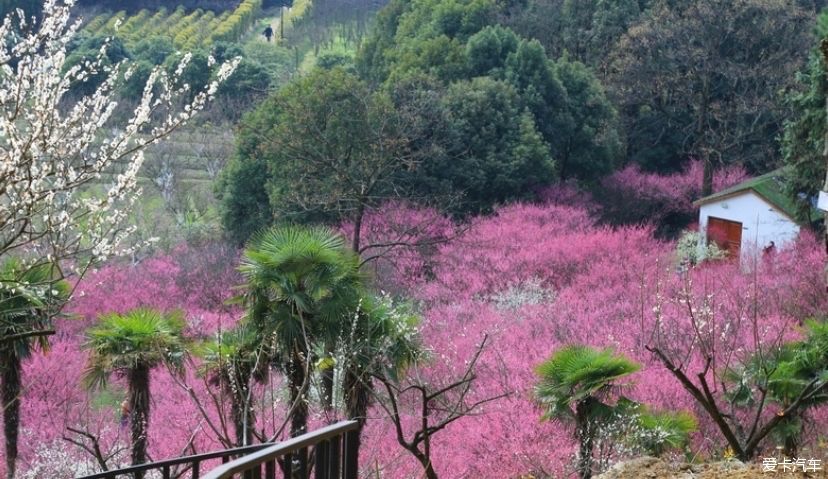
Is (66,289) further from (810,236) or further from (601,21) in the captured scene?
(601,21)

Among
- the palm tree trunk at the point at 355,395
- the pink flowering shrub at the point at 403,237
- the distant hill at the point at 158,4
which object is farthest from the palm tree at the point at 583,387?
the distant hill at the point at 158,4

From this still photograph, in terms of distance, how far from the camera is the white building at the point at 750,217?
72.0ft

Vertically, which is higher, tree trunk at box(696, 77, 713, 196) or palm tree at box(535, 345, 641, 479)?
tree trunk at box(696, 77, 713, 196)

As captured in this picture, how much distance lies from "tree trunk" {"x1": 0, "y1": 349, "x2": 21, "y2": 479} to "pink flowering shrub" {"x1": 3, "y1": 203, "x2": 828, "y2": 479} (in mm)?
558

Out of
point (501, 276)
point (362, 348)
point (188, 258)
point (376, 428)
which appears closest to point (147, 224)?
point (188, 258)

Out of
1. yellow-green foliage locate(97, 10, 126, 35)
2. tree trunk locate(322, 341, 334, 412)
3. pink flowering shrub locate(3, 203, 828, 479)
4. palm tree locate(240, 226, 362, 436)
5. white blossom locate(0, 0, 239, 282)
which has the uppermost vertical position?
yellow-green foliage locate(97, 10, 126, 35)

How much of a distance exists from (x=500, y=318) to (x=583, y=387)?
30.4ft

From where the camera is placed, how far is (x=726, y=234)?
76.1 feet

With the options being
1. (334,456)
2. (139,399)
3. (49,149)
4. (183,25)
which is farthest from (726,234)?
(183,25)

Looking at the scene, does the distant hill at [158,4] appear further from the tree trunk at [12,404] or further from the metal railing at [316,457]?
the metal railing at [316,457]

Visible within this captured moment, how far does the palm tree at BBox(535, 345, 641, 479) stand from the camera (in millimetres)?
8188

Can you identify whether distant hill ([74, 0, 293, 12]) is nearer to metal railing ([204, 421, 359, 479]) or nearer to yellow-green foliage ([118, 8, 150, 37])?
yellow-green foliage ([118, 8, 150, 37])

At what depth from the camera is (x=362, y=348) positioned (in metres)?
9.12

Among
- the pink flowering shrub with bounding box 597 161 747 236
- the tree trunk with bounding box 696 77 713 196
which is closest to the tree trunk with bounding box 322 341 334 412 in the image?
the pink flowering shrub with bounding box 597 161 747 236
